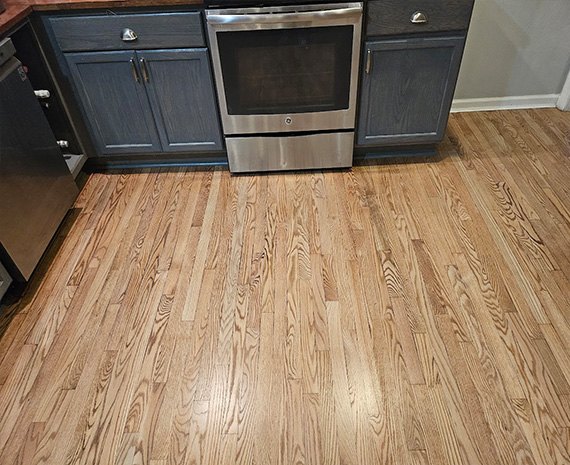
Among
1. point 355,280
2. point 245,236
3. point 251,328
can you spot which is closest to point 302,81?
point 245,236

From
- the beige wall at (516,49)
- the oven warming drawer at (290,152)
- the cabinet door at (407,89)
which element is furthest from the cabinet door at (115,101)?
the beige wall at (516,49)

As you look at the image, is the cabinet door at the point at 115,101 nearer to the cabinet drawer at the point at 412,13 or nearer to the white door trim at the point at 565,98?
the cabinet drawer at the point at 412,13

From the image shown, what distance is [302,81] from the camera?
2100mm

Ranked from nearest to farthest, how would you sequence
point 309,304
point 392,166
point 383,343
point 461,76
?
point 383,343, point 309,304, point 392,166, point 461,76

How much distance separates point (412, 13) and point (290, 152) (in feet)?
2.81

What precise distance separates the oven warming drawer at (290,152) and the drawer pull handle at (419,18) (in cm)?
59

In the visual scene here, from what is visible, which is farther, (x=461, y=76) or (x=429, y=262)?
(x=461, y=76)

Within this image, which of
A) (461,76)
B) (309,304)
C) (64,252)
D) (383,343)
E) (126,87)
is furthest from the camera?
(461,76)

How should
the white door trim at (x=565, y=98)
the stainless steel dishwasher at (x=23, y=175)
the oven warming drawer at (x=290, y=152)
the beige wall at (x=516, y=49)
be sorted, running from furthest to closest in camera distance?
1. the white door trim at (x=565, y=98)
2. the beige wall at (x=516, y=49)
3. the oven warming drawer at (x=290, y=152)
4. the stainless steel dishwasher at (x=23, y=175)

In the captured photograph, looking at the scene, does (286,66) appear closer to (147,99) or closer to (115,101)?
(147,99)

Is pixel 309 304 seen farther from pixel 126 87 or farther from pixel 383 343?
pixel 126 87

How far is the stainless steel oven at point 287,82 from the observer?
6.21 feet

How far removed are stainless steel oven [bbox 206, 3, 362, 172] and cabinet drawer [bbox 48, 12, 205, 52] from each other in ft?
0.37

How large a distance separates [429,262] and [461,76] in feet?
4.91
